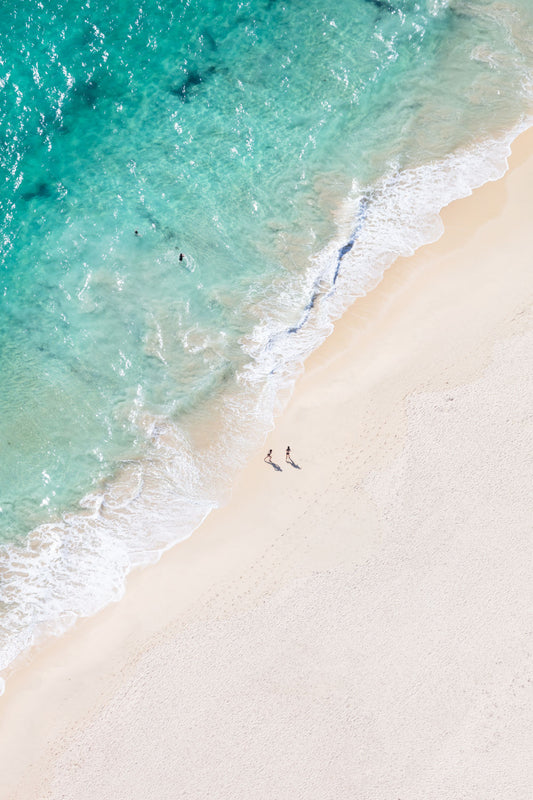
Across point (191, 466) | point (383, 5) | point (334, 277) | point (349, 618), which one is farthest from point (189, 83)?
point (349, 618)

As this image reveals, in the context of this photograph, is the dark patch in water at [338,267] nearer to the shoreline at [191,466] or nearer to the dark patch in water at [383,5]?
the shoreline at [191,466]

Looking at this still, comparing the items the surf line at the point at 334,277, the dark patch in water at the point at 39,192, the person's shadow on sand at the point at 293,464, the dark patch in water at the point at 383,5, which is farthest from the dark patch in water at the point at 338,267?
the dark patch in water at the point at 39,192

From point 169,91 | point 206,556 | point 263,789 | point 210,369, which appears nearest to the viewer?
point 263,789

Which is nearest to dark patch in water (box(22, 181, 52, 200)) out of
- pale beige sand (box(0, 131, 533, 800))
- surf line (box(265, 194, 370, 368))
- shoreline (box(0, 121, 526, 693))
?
shoreline (box(0, 121, 526, 693))

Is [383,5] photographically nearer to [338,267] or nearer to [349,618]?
[338,267]

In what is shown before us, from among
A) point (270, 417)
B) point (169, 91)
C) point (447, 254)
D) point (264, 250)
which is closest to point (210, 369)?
point (270, 417)

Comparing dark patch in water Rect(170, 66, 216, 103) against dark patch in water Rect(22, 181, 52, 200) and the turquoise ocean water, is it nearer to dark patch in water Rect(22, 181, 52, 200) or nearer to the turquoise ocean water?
the turquoise ocean water

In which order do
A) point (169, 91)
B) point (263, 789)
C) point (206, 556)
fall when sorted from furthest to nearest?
point (169, 91), point (206, 556), point (263, 789)

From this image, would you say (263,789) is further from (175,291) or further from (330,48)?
(330,48)
